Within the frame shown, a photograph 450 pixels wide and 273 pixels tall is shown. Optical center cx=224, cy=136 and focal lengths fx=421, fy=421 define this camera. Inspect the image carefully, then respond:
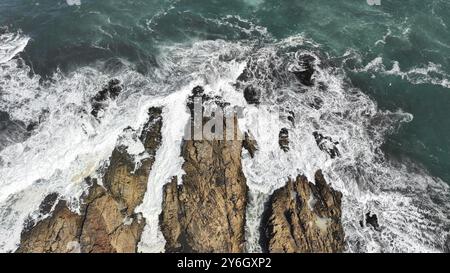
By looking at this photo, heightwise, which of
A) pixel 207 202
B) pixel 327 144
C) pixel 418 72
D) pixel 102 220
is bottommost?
pixel 102 220

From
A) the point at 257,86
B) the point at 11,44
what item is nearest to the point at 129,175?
the point at 257,86

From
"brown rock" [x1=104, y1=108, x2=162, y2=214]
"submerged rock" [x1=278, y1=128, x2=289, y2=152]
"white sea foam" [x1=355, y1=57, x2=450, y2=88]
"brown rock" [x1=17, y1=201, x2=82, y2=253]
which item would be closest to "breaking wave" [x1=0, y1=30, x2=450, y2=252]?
"submerged rock" [x1=278, y1=128, x2=289, y2=152]

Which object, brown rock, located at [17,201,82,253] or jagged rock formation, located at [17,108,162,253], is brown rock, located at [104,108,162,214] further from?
brown rock, located at [17,201,82,253]

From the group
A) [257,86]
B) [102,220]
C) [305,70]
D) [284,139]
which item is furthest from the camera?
[305,70]

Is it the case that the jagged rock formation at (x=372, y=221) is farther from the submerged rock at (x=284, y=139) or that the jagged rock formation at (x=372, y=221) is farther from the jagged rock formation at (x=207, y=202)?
the jagged rock formation at (x=207, y=202)

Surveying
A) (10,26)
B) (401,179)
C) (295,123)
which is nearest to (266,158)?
(295,123)
